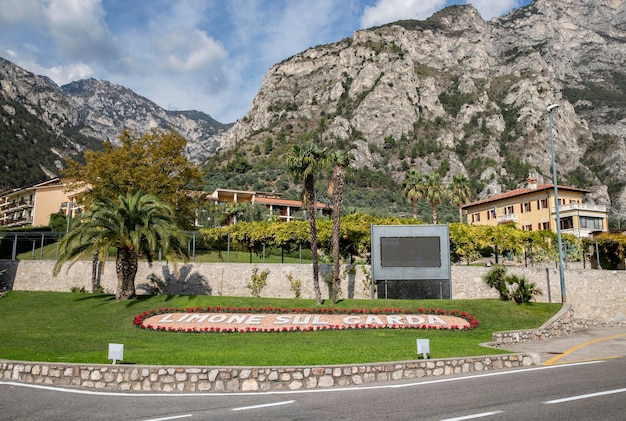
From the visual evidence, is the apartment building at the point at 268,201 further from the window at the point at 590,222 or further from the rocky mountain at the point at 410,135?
the window at the point at 590,222

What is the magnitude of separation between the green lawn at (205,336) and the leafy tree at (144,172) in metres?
14.1

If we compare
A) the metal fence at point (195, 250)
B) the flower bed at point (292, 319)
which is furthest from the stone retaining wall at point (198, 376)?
the metal fence at point (195, 250)

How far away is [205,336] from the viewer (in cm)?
2378

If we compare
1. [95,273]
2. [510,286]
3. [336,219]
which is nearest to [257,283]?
[336,219]

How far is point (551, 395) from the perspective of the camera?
11.1 m

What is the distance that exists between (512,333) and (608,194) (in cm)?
15416

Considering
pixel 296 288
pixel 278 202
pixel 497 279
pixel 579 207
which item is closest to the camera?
pixel 497 279

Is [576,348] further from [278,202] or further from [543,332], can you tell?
[278,202]

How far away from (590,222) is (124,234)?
208 ft

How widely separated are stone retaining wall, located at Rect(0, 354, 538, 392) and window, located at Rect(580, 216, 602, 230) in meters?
62.2

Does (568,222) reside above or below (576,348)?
above

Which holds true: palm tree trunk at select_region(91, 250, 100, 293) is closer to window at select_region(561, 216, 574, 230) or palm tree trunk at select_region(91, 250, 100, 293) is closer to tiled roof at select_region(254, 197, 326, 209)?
window at select_region(561, 216, 574, 230)

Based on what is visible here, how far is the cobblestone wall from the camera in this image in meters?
34.1

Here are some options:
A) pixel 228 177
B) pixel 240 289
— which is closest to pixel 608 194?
pixel 228 177
